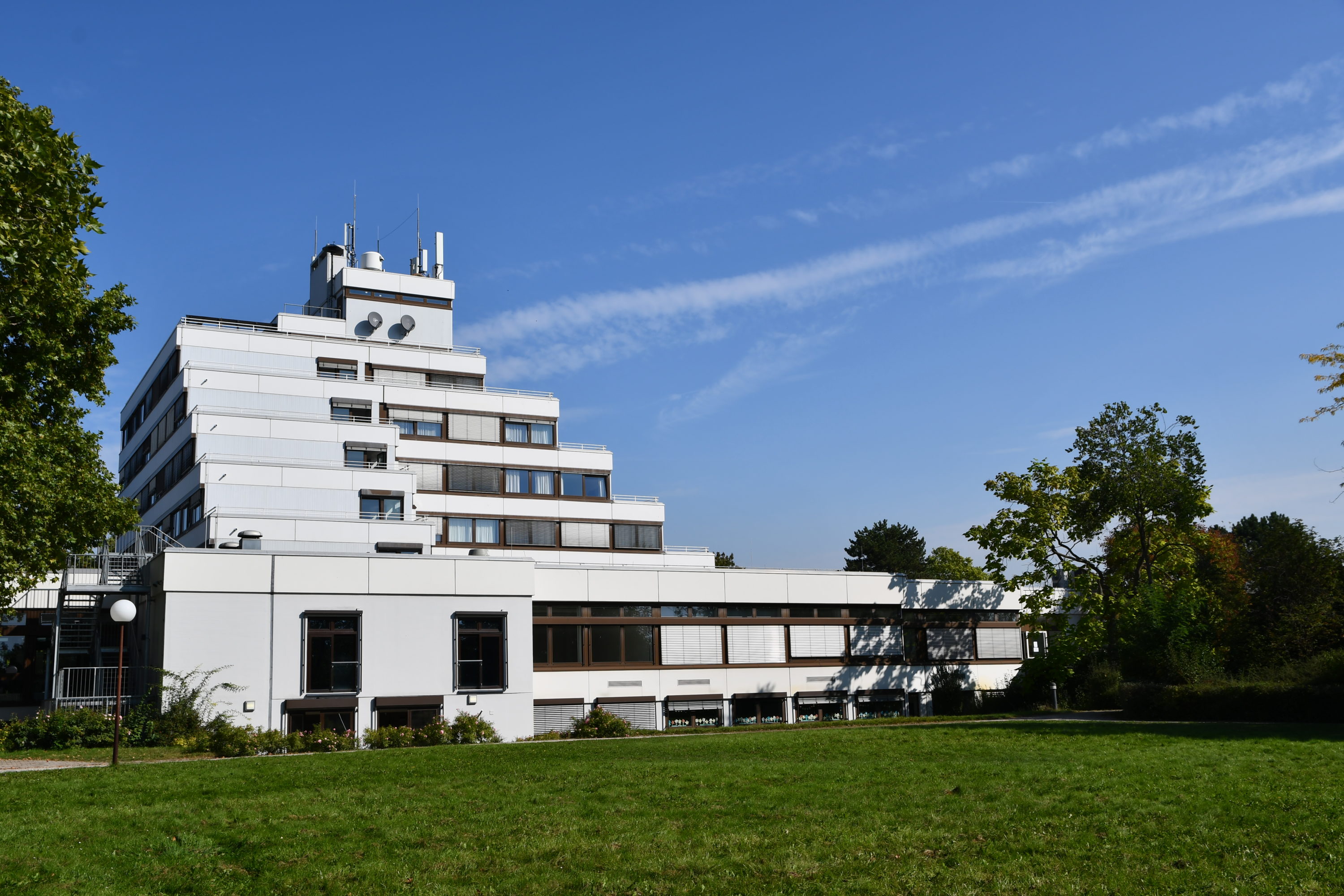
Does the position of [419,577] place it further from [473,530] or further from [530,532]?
[530,532]

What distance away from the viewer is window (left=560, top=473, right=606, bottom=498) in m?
56.1

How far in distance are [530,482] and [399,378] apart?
29.1ft

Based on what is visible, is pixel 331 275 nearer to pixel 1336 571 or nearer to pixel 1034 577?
pixel 1034 577

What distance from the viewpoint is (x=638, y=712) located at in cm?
3988

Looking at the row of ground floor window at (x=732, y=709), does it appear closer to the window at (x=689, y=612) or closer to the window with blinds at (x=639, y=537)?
A: the window at (x=689, y=612)

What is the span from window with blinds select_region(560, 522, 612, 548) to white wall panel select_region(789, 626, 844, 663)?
15502 mm

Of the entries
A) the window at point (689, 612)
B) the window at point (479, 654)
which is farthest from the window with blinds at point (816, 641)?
the window at point (479, 654)

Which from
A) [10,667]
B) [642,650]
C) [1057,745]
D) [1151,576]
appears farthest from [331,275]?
[1057,745]

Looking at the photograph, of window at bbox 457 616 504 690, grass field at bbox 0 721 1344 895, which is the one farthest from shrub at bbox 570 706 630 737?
grass field at bbox 0 721 1344 895

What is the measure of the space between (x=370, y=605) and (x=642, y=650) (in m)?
12.0

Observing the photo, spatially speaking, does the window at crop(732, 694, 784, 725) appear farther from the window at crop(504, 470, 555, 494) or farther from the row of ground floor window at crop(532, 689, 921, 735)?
the window at crop(504, 470, 555, 494)

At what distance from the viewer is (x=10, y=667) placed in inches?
1911

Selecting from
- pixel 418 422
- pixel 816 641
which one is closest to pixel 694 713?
pixel 816 641

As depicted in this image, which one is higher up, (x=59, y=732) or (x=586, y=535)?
(x=586, y=535)
